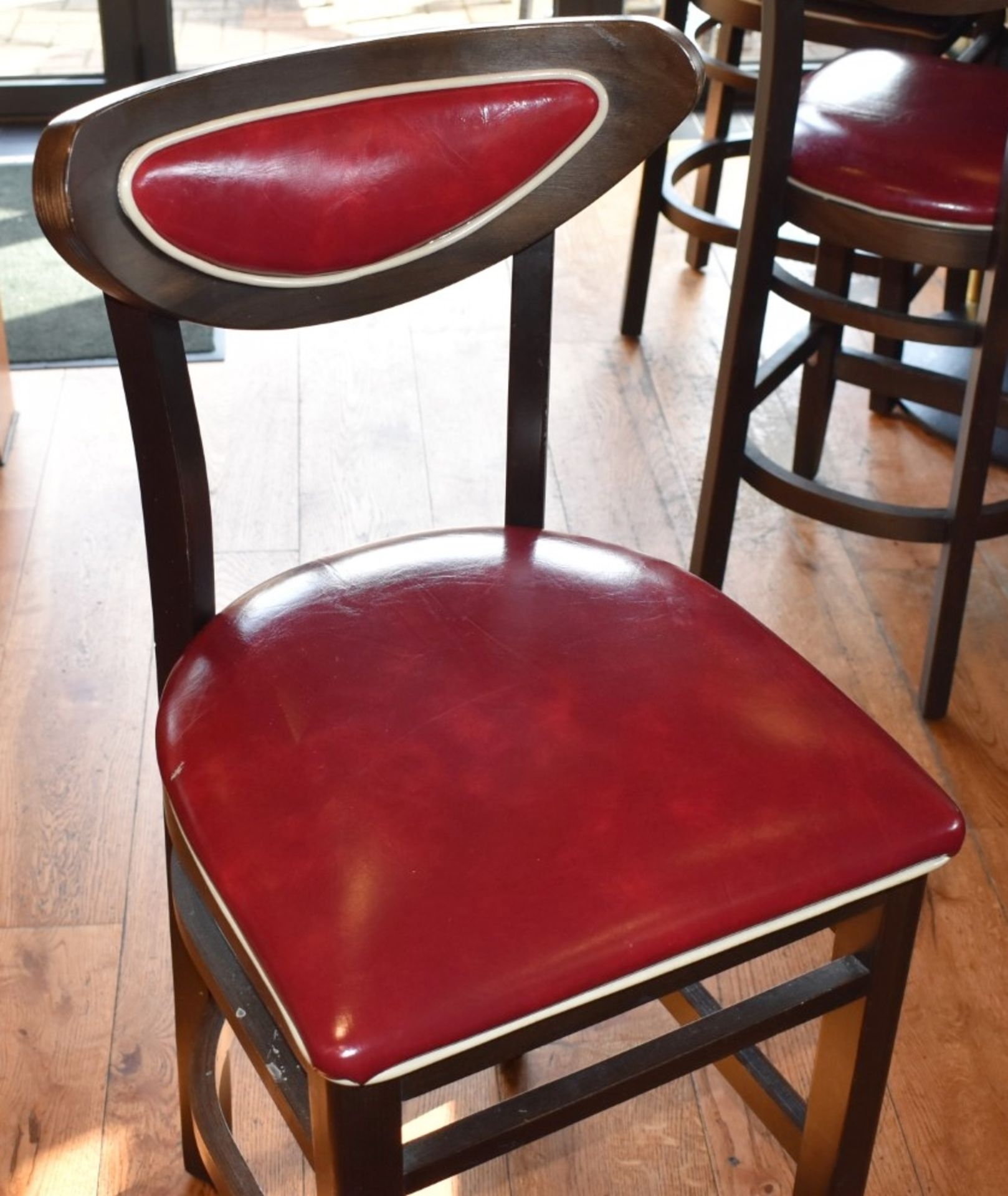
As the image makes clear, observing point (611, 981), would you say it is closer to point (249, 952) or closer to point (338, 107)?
point (249, 952)

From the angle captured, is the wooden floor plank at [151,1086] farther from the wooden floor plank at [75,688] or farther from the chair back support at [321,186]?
the chair back support at [321,186]

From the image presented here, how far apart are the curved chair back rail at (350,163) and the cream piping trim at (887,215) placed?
642mm

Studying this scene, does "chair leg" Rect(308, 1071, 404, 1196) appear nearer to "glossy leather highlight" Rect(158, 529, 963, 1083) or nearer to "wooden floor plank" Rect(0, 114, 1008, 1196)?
"glossy leather highlight" Rect(158, 529, 963, 1083)

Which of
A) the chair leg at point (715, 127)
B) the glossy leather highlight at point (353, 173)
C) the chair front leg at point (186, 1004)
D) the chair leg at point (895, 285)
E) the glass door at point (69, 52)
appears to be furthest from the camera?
the glass door at point (69, 52)

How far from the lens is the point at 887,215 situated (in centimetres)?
158

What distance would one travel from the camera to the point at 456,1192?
122cm

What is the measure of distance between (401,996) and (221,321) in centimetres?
44

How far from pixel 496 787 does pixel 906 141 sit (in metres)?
1.06

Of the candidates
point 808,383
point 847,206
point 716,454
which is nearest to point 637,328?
point 808,383

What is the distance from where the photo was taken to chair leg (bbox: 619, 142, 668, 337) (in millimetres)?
2424

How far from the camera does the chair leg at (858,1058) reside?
0.93 metres

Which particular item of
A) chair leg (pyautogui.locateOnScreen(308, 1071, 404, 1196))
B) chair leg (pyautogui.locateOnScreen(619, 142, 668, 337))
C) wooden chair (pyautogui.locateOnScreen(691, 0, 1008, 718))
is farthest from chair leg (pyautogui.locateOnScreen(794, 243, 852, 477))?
chair leg (pyautogui.locateOnScreen(308, 1071, 404, 1196))

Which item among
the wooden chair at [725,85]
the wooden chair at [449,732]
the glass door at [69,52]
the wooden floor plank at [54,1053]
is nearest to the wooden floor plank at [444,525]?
the wooden floor plank at [54,1053]

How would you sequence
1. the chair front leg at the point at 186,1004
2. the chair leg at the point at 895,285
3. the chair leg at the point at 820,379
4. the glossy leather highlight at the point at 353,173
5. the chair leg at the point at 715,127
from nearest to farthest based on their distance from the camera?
the glossy leather highlight at the point at 353,173
the chair front leg at the point at 186,1004
the chair leg at the point at 820,379
the chair leg at the point at 895,285
the chair leg at the point at 715,127
